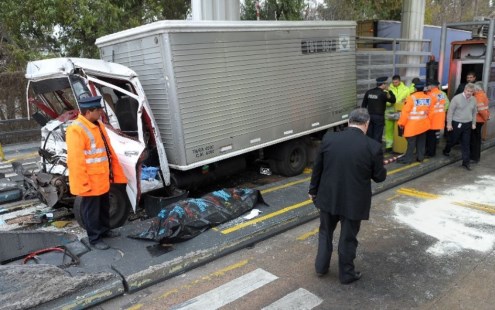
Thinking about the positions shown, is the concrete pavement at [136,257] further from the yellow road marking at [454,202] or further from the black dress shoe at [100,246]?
the yellow road marking at [454,202]

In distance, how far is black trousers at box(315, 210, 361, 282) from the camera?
4262 mm

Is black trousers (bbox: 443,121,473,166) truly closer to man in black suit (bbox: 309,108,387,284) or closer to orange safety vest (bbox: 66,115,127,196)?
man in black suit (bbox: 309,108,387,284)

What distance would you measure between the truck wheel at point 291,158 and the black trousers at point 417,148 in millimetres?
2261

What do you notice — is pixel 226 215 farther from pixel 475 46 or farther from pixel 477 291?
pixel 475 46

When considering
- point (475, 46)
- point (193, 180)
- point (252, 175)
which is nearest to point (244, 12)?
point (475, 46)

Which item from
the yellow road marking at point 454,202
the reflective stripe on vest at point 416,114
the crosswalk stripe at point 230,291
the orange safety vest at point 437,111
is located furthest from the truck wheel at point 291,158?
the crosswalk stripe at point 230,291

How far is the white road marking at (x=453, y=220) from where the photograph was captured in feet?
17.4

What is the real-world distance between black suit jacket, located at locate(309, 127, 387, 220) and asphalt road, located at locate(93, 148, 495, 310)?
2.92ft

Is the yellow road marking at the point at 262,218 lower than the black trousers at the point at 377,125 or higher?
lower

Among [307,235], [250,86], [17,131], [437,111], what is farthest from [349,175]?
[17,131]

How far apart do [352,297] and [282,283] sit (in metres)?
0.77

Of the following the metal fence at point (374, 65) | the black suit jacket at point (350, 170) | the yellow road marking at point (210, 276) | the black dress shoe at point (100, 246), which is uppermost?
the metal fence at point (374, 65)

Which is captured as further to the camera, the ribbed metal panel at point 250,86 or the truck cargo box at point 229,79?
the ribbed metal panel at point 250,86

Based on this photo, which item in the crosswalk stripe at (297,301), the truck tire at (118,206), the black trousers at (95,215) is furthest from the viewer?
the truck tire at (118,206)
